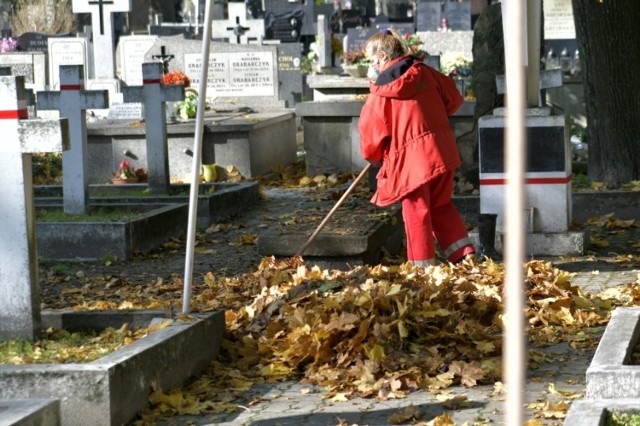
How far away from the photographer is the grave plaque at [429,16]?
3488 centimetres

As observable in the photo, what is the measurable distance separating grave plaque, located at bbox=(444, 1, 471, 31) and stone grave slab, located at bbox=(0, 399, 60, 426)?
30.6 m

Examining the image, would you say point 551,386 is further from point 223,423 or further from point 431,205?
point 431,205

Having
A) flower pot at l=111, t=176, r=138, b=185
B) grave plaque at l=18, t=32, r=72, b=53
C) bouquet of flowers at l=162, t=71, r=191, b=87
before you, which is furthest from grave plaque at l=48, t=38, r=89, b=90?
flower pot at l=111, t=176, r=138, b=185

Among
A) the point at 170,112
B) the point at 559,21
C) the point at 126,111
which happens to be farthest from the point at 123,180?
the point at 559,21

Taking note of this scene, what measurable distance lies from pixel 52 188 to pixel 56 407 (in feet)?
29.7

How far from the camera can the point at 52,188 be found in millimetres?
13570

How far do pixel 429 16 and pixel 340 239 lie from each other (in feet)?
88.0

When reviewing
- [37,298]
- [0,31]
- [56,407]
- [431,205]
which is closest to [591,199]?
[431,205]

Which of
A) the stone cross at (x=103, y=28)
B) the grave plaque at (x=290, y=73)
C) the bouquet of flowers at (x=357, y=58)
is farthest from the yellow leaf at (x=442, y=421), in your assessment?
the grave plaque at (x=290, y=73)

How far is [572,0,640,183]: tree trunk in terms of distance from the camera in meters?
12.5

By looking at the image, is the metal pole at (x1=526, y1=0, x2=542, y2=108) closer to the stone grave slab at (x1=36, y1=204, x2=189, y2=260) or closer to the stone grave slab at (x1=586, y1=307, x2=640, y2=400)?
the stone grave slab at (x1=36, y1=204, x2=189, y2=260)

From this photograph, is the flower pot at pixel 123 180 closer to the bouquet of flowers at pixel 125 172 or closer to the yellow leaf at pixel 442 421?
the bouquet of flowers at pixel 125 172

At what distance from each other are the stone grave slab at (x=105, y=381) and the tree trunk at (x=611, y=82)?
7793 mm

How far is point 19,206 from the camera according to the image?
602 cm
